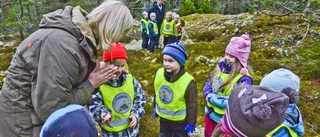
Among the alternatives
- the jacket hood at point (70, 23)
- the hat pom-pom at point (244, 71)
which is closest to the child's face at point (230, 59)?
the hat pom-pom at point (244, 71)

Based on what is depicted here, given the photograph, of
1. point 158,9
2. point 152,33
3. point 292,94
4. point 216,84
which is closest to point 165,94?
point 216,84

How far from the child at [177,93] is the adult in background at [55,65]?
5.78 feet

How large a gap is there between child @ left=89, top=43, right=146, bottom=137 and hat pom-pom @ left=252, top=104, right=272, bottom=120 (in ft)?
7.11

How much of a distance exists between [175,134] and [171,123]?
23 cm

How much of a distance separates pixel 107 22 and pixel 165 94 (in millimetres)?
2203

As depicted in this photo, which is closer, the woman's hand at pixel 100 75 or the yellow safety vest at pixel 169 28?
the woman's hand at pixel 100 75

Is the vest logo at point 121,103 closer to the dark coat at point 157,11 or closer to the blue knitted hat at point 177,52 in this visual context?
the blue knitted hat at point 177,52

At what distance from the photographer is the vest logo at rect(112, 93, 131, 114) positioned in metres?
4.14

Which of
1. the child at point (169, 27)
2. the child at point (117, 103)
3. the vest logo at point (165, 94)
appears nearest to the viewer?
the child at point (117, 103)

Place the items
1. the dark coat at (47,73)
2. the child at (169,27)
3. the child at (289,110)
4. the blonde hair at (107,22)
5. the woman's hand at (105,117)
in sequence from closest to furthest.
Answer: the dark coat at (47,73) → the blonde hair at (107,22) → the child at (289,110) → the woman's hand at (105,117) → the child at (169,27)

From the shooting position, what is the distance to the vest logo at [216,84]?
4.55m

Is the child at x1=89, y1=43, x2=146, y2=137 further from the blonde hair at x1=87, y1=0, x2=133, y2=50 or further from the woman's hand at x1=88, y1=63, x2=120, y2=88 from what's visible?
the blonde hair at x1=87, y1=0, x2=133, y2=50

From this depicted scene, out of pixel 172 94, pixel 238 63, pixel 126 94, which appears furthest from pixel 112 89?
pixel 238 63

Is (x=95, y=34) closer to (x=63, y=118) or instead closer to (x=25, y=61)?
(x=25, y=61)
